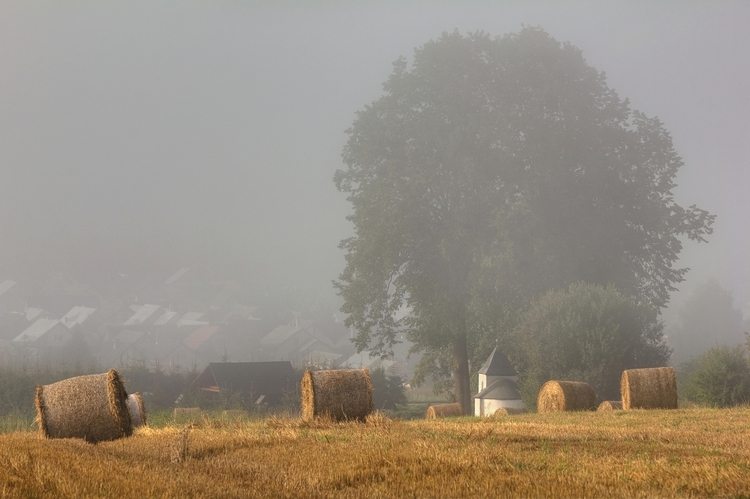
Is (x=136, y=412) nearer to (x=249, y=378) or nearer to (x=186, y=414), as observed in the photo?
(x=186, y=414)

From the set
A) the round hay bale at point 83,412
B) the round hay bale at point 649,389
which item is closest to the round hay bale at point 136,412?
the round hay bale at point 83,412

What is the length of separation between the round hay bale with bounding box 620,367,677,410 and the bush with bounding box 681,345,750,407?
6463mm

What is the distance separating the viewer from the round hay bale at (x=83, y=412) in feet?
51.2

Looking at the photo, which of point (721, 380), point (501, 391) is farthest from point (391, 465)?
point (501, 391)

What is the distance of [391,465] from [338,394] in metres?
8.54

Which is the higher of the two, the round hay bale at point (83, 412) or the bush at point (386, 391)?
the round hay bale at point (83, 412)

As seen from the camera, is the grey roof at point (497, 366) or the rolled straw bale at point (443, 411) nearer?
the rolled straw bale at point (443, 411)

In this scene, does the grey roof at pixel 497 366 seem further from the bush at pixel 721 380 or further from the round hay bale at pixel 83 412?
the round hay bale at pixel 83 412

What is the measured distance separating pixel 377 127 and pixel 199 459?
42867 millimetres

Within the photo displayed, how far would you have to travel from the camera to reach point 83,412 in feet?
51.6

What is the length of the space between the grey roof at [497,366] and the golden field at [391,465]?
36.0 meters

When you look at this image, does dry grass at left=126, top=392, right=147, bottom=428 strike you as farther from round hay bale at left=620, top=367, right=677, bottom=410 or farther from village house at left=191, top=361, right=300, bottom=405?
village house at left=191, top=361, right=300, bottom=405

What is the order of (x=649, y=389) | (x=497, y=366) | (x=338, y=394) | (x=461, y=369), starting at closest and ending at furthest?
(x=338, y=394), (x=649, y=389), (x=461, y=369), (x=497, y=366)

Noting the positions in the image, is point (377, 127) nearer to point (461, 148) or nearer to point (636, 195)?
point (461, 148)
